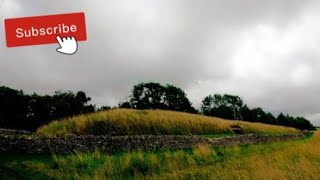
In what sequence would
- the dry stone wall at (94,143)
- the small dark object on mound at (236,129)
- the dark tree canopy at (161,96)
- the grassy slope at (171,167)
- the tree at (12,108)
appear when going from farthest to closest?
the dark tree canopy at (161,96) < the tree at (12,108) < the small dark object on mound at (236,129) < the dry stone wall at (94,143) < the grassy slope at (171,167)

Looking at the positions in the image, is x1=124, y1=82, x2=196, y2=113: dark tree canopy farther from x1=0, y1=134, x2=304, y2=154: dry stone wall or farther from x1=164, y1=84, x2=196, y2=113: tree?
x1=0, y1=134, x2=304, y2=154: dry stone wall

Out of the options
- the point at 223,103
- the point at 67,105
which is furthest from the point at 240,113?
the point at 67,105

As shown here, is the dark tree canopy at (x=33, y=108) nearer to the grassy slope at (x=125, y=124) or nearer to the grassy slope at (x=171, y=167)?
the grassy slope at (x=125, y=124)

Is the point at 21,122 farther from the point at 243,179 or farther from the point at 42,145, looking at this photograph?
the point at 243,179

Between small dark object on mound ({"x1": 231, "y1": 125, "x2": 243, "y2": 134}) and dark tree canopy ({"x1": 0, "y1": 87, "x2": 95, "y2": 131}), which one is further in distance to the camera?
dark tree canopy ({"x1": 0, "y1": 87, "x2": 95, "y2": 131})

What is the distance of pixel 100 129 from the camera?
1187 inches

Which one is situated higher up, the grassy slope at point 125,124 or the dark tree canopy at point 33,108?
the dark tree canopy at point 33,108

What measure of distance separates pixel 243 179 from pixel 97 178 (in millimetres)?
5305

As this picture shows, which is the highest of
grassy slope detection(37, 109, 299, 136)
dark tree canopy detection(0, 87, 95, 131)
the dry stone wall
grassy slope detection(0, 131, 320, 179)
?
dark tree canopy detection(0, 87, 95, 131)

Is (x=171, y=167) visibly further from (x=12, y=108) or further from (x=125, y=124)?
(x=12, y=108)

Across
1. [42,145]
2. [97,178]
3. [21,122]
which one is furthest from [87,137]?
[21,122]

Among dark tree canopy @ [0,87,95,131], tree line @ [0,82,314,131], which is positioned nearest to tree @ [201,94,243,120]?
tree line @ [0,82,314,131]

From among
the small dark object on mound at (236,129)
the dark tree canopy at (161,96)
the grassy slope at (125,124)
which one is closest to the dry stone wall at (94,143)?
the grassy slope at (125,124)

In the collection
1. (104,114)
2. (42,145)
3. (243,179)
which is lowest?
(243,179)
